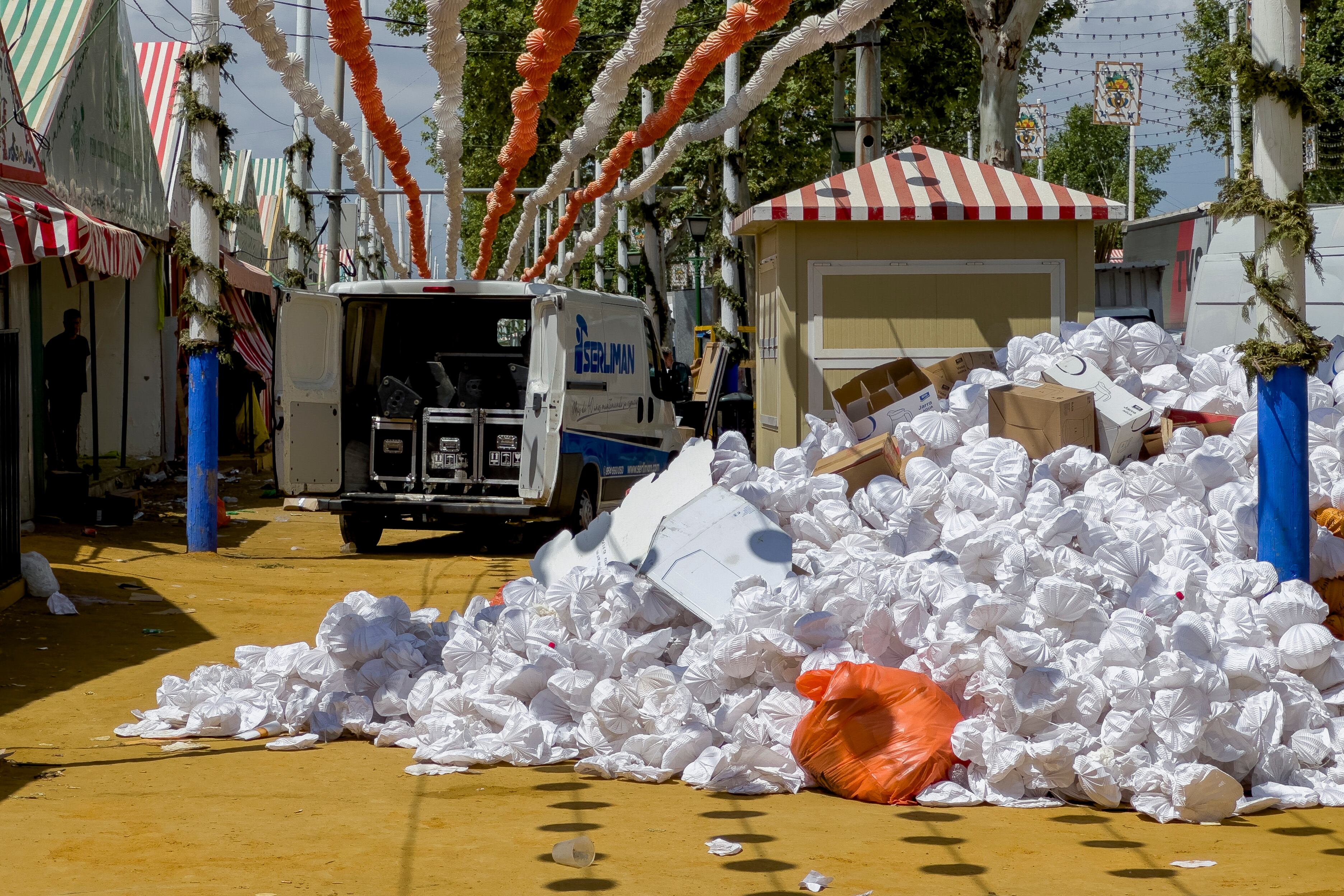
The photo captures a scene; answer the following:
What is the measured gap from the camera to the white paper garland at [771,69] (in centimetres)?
1016

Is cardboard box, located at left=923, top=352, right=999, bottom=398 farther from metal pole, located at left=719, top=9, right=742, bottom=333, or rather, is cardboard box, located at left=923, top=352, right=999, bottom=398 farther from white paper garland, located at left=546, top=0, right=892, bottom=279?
metal pole, located at left=719, top=9, right=742, bottom=333

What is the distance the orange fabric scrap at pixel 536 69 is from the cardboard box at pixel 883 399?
303 centimetres

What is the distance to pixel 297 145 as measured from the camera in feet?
85.8

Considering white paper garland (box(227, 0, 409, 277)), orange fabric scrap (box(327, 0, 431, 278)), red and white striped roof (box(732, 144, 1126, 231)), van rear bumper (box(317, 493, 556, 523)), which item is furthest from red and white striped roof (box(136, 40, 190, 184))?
red and white striped roof (box(732, 144, 1126, 231))

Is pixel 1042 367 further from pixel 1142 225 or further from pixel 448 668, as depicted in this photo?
pixel 1142 225

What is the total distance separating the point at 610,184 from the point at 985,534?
37.3 feet

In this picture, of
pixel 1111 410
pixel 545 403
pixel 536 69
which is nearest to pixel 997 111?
pixel 545 403

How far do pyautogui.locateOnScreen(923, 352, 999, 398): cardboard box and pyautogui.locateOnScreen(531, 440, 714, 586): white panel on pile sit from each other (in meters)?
2.11

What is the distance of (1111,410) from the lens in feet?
26.8

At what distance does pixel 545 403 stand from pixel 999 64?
24.2ft

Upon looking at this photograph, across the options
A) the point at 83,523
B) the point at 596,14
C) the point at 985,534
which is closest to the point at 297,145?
the point at 596,14

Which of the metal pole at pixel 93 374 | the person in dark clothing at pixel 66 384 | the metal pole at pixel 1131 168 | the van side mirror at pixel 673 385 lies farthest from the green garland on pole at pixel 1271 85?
the metal pole at pixel 1131 168

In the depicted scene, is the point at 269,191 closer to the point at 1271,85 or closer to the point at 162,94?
the point at 162,94

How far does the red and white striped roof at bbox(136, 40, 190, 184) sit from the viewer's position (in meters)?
20.5
